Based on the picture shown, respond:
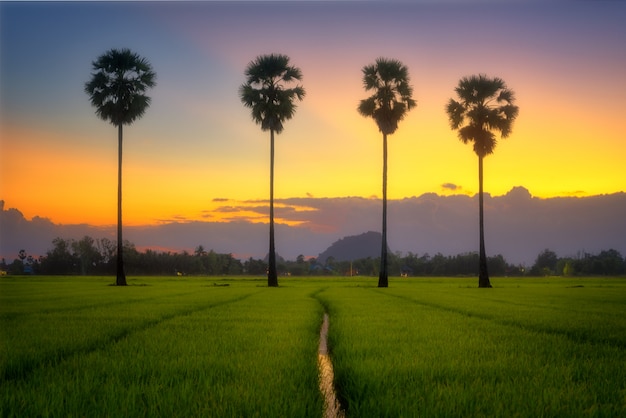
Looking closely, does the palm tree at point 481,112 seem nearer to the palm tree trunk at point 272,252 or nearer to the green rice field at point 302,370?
the palm tree trunk at point 272,252

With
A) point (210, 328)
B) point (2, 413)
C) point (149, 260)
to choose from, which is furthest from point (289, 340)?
point (149, 260)

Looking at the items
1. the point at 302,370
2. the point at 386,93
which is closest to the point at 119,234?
the point at 386,93

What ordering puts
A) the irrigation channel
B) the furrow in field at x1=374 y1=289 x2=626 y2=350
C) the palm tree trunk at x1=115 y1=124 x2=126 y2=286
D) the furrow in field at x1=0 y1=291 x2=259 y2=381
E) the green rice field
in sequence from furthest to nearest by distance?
the palm tree trunk at x1=115 y1=124 x2=126 y2=286 < the furrow in field at x1=374 y1=289 x2=626 y2=350 < the furrow in field at x1=0 y1=291 x2=259 y2=381 < the irrigation channel < the green rice field

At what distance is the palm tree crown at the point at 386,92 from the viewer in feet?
195

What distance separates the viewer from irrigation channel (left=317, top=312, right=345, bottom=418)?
6.82 metres

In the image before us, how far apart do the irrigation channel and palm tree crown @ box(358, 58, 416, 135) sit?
48.3 metres

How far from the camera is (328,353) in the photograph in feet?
38.5

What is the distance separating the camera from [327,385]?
8.34 m

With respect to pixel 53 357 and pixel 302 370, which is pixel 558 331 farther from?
pixel 53 357

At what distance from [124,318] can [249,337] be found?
6860 mm

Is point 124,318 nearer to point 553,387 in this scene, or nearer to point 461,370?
point 461,370

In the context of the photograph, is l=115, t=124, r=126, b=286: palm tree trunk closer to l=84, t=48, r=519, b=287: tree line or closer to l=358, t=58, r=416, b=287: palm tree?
l=84, t=48, r=519, b=287: tree line

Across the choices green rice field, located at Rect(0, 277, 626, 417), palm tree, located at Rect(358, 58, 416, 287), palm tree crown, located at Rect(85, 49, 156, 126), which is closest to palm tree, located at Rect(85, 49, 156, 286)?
palm tree crown, located at Rect(85, 49, 156, 126)

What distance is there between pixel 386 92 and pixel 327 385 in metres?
54.5
